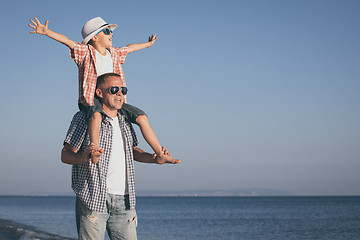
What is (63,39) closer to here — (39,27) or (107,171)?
(39,27)

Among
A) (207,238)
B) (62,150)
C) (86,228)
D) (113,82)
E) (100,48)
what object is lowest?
(207,238)

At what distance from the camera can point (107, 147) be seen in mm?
3568

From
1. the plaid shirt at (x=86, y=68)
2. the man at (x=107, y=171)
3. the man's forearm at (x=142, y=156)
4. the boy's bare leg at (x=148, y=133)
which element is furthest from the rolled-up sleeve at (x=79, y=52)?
the man's forearm at (x=142, y=156)

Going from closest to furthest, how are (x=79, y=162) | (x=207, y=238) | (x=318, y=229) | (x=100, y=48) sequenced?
(x=79, y=162) < (x=100, y=48) < (x=207, y=238) < (x=318, y=229)

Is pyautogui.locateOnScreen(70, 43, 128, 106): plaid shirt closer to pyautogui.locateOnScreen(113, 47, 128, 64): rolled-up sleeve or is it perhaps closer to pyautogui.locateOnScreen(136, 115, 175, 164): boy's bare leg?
pyautogui.locateOnScreen(113, 47, 128, 64): rolled-up sleeve

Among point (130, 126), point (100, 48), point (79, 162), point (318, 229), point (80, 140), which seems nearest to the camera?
point (79, 162)

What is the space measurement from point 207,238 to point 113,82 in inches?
1261

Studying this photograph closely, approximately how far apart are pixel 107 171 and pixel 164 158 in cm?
46

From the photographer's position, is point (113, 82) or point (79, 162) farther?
point (113, 82)

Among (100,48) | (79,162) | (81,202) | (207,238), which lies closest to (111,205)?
(81,202)

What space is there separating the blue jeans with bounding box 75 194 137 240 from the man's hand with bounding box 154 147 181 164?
1.24 ft

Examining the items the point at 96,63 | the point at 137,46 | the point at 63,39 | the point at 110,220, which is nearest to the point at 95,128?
the point at 110,220

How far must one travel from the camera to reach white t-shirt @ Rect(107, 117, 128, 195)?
3.59m

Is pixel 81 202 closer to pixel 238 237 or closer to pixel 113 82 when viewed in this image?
pixel 113 82
